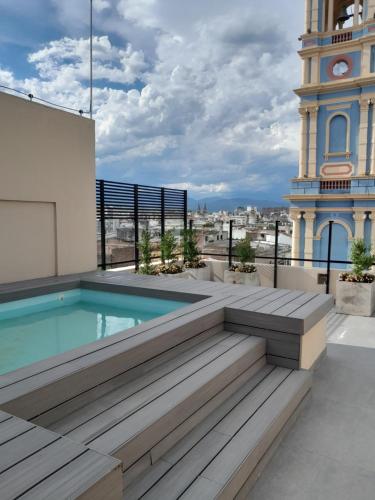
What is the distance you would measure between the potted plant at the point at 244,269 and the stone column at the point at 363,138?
616cm

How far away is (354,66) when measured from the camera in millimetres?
12195

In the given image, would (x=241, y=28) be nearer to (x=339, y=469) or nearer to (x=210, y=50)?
(x=210, y=50)

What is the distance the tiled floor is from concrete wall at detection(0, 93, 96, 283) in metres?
4.82

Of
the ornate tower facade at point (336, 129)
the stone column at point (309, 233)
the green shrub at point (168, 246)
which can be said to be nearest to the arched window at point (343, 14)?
the ornate tower facade at point (336, 129)

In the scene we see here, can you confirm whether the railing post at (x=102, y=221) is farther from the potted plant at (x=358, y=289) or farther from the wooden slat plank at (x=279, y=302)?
the potted plant at (x=358, y=289)

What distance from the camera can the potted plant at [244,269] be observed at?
7840 mm

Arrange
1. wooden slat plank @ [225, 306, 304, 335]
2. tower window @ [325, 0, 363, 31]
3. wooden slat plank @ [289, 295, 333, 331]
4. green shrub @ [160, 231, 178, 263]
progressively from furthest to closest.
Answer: tower window @ [325, 0, 363, 31] < green shrub @ [160, 231, 178, 263] < wooden slat plank @ [289, 295, 333, 331] < wooden slat plank @ [225, 306, 304, 335]

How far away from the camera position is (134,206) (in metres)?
8.40

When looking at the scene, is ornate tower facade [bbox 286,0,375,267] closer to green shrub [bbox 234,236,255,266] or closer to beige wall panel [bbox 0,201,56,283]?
green shrub [bbox 234,236,255,266]

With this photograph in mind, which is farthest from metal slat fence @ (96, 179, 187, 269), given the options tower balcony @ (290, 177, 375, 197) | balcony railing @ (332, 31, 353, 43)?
balcony railing @ (332, 31, 353, 43)

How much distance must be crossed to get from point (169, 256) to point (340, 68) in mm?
9376

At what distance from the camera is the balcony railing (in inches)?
478

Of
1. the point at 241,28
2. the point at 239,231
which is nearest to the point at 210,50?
the point at 241,28

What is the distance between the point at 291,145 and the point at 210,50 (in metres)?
4.57
